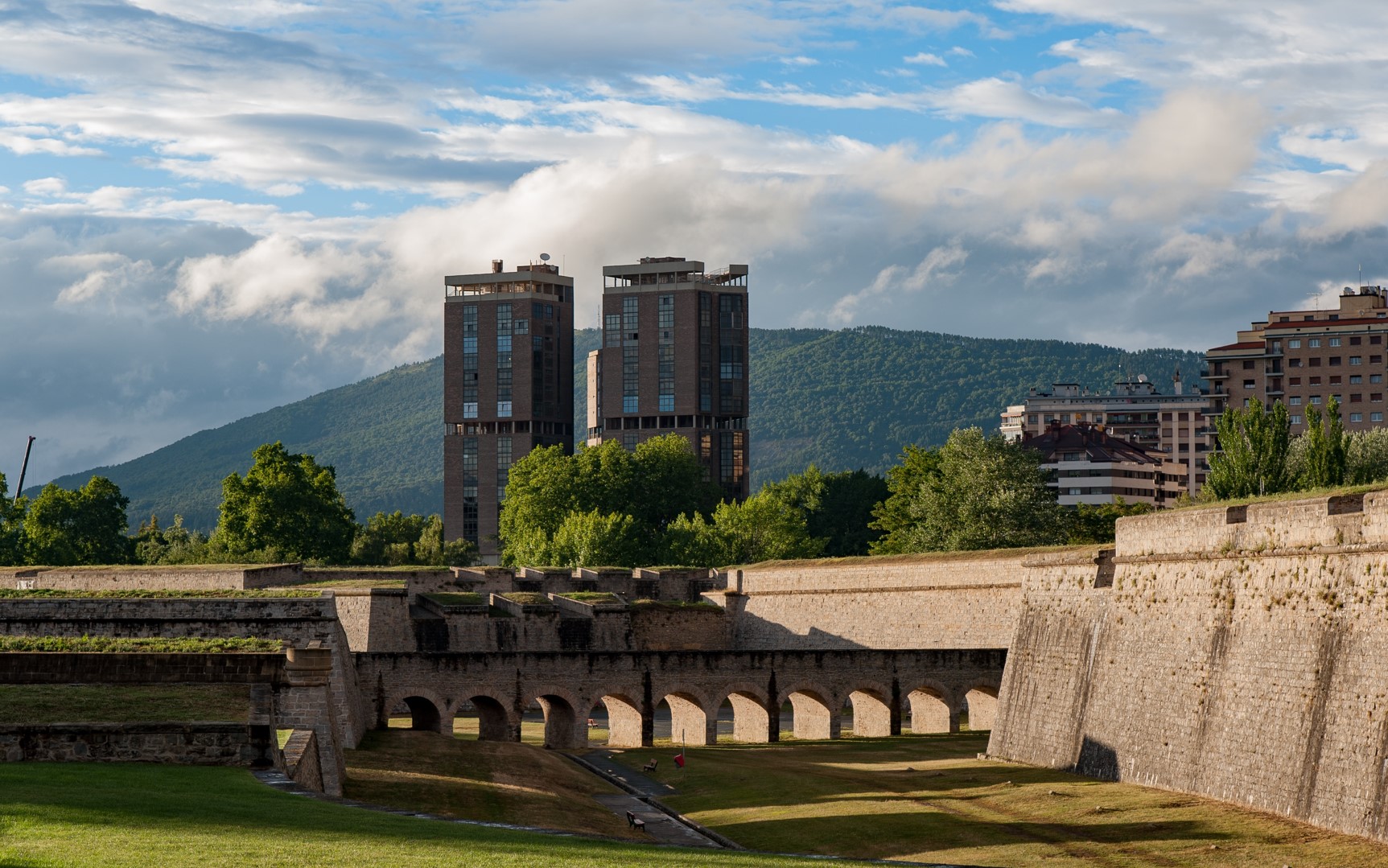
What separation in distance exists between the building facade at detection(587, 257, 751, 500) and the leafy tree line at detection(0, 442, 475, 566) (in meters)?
48.1

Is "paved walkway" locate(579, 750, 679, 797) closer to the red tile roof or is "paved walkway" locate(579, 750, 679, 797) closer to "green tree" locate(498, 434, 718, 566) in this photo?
"green tree" locate(498, 434, 718, 566)

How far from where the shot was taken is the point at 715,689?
64.7 metres

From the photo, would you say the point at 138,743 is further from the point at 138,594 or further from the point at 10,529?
the point at 10,529

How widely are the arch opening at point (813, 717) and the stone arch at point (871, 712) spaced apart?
1597 millimetres

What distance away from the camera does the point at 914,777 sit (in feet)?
161

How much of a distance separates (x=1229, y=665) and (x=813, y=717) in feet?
88.0

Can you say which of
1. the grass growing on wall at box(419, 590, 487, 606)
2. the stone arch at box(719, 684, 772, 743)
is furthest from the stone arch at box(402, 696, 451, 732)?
the stone arch at box(719, 684, 772, 743)

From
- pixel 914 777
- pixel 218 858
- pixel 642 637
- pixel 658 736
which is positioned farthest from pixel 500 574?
pixel 218 858

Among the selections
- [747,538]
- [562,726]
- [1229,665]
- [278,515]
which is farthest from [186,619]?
[747,538]

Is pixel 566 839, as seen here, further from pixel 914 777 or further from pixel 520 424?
pixel 520 424

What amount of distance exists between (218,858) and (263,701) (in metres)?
11.2

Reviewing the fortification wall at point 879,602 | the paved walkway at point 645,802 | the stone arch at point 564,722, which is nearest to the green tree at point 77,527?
the fortification wall at point 879,602

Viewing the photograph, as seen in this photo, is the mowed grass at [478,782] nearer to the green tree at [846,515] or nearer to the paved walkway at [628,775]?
the paved walkway at [628,775]

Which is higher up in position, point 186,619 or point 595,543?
point 595,543
